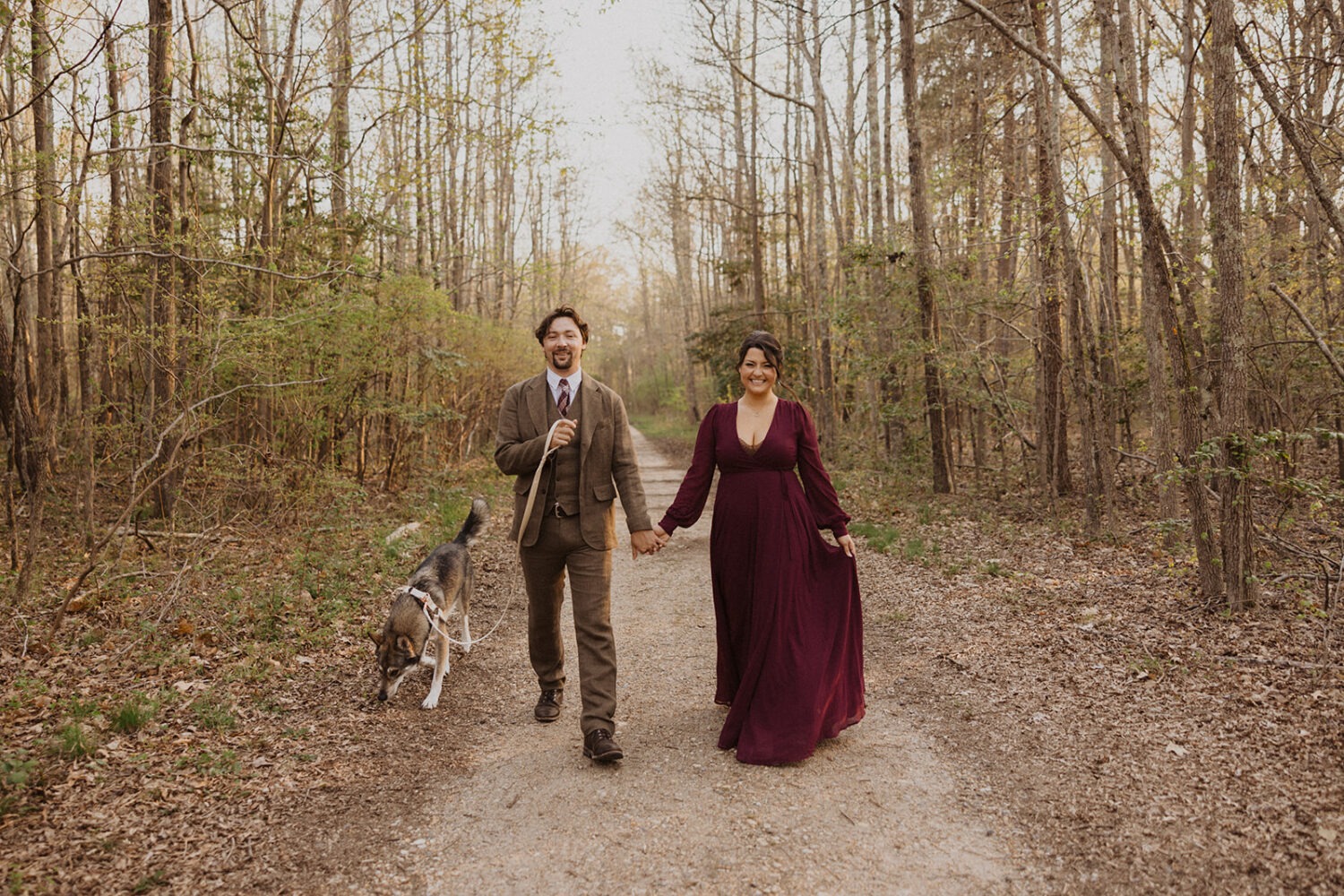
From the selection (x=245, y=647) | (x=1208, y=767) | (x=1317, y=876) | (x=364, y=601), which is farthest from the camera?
(x=364, y=601)

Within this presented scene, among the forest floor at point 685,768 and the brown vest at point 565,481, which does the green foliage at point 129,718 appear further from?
the brown vest at point 565,481

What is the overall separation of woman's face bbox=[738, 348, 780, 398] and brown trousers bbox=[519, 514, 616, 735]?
120 cm

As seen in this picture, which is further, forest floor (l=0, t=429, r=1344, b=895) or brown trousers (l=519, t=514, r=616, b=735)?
brown trousers (l=519, t=514, r=616, b=735)

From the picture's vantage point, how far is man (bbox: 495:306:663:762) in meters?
4.39

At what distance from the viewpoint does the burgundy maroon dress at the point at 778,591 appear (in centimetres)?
422

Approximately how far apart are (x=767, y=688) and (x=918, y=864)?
1194 millimetres

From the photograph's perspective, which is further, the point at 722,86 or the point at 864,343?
the point at 722,86

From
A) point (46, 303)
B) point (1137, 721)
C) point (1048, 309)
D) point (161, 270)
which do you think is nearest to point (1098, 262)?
point (1048, 309)

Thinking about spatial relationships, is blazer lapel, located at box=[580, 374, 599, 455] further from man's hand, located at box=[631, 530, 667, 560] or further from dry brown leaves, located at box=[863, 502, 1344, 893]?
dry brown leaves, located at box=[863, 502, 1344, 893]

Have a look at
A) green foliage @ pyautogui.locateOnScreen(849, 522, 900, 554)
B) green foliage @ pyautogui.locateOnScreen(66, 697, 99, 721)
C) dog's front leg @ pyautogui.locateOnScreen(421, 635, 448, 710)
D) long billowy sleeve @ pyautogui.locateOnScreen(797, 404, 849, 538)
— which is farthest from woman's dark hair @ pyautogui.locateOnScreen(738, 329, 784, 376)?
green foliage @ pyautogui.locateOnScreen(849, 522, 900, 554)

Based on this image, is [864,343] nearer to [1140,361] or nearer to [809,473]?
[1140,361]

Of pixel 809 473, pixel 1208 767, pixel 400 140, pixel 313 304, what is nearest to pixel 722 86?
A: pixel 400 140

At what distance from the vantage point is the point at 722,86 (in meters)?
21.1

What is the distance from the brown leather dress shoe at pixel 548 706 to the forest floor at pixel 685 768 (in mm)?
74
